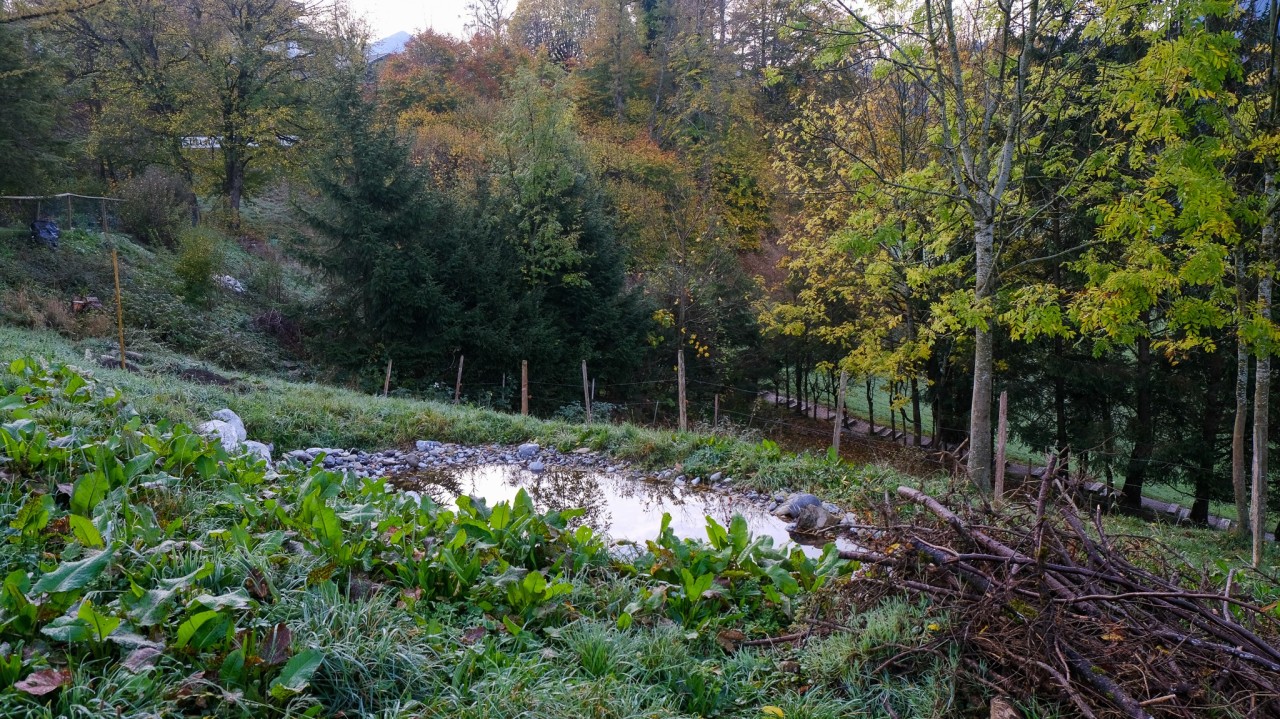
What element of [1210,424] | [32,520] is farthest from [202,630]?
[1210,424]

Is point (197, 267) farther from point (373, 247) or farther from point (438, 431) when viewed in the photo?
point (438, 431)

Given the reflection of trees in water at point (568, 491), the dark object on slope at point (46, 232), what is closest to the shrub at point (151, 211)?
the dark object on slope at point (46, 232)

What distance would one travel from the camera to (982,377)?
7633 mm

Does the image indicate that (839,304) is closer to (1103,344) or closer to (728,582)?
(1103,344)

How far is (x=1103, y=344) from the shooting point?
23.7 ft

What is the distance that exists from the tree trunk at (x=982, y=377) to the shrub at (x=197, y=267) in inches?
649

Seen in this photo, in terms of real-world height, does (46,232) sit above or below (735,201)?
below

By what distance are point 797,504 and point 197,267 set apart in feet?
50.9

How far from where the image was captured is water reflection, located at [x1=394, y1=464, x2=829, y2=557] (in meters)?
6.83

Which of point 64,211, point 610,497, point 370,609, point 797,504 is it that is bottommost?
point 610,497

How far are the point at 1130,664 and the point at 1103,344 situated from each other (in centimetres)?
570

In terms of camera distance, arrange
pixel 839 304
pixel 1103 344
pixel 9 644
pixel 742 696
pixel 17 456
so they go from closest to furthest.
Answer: pixel 9 644 → pixel 742 696 → pixel 17 456 → pixel 1103 344 → pixel 839 304

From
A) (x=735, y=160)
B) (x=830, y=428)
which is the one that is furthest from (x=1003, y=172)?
(x=735, y=160)

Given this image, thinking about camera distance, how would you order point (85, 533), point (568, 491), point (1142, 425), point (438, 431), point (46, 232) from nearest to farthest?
point (85, 533), point (568, 491), point (438, 431), point (1142, 425), point (46, 232)
